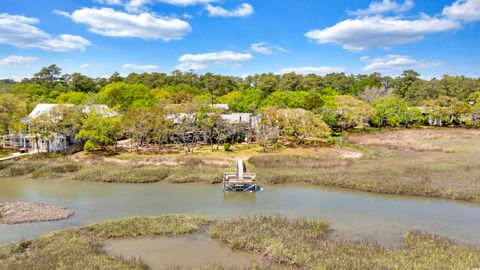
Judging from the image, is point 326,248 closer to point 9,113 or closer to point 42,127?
point 42,127

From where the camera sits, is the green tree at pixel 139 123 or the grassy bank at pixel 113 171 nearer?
the grassy bank at pixel 113 171

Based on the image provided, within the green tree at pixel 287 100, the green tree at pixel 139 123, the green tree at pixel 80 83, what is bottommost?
the green tree at pixel 139 123

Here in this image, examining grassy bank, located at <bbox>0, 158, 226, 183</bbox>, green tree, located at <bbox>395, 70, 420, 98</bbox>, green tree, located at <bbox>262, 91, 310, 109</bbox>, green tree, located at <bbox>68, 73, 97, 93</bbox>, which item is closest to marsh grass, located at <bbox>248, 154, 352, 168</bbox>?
grassy bank, located at <bbox>0, 158, 226, 183</bbox>

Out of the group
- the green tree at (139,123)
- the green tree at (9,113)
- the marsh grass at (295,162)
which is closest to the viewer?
the marsh grass at (295,162)

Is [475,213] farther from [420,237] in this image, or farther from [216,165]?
[216,165]

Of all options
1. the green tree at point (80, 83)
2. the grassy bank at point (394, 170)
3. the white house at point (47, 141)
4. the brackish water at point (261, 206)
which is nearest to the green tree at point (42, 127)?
the white house at point (47, 141)

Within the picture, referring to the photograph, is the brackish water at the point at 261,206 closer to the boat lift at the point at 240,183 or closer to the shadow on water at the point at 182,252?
the boat lift at the point at 240,183

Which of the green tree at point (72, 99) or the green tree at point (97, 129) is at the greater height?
the green tree at point (72, 99)
